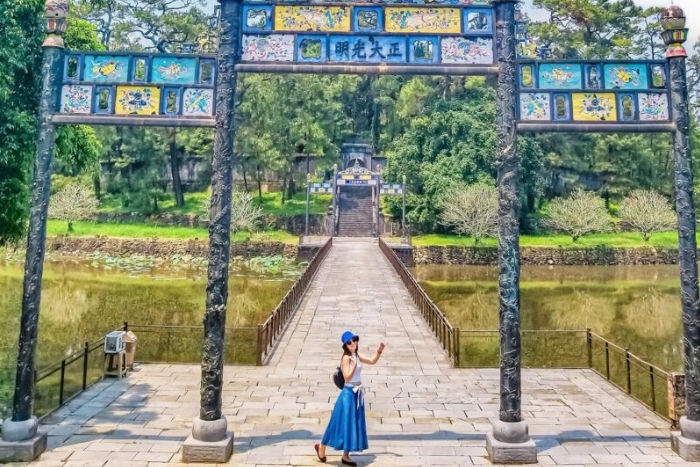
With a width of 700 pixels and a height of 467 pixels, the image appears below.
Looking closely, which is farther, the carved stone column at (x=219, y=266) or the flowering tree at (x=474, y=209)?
the flowering tree at (x=474, y=209)

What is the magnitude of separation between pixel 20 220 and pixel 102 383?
299 centimetres

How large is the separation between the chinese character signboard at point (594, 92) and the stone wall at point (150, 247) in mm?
27705

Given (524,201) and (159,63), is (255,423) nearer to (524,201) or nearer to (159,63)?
(159,63)

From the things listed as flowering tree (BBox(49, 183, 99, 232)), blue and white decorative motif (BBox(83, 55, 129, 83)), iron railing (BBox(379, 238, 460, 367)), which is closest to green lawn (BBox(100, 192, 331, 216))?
flowering tree (BBox(49, 183, 99, 232))

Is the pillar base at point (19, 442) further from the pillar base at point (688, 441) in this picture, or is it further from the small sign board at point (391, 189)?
the small sign board at point (391, 189)

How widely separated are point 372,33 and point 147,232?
3302cm

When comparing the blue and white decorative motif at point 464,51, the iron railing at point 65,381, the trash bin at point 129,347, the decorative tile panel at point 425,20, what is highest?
the decorative tile panel at point 425,20

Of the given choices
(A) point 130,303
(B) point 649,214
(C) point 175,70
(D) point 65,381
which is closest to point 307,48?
(C) point 175,70

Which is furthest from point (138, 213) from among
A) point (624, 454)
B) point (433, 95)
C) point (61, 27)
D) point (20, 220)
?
point (624, 454)

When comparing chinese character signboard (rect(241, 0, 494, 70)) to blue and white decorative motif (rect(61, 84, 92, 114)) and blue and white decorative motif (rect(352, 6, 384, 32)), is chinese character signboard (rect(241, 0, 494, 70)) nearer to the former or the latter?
blue and white decorative motif (rect(352, 6, 384, 32))

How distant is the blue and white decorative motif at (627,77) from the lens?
6.20 m

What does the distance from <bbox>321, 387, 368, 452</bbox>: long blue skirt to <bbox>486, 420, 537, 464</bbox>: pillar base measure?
1.43 meters

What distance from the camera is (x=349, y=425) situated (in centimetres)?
538

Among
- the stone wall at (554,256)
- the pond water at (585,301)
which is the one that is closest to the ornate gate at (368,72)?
the pond water at (585,301)
